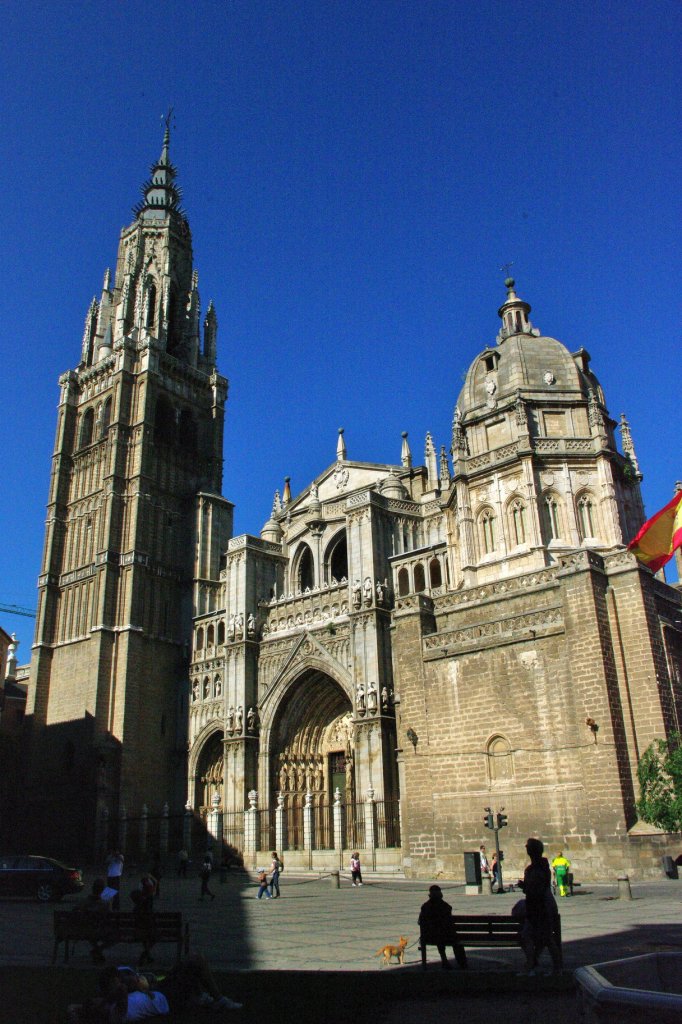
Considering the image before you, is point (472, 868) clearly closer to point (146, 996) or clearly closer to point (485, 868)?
point (485, 868)

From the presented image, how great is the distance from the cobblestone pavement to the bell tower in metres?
16.9

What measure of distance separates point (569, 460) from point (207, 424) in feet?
84.4

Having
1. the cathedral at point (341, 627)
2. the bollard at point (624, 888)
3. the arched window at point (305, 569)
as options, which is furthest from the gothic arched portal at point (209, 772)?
the bollard at point (624, 888)

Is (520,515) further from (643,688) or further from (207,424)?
(207,424)

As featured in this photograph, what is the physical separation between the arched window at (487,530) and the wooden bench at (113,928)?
22482 millimetres

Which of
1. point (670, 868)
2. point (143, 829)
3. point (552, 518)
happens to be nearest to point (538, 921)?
point (670, 868)

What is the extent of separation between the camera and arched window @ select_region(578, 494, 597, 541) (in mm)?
30500

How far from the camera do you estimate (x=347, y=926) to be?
13836 mm

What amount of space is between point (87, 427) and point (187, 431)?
584 cm

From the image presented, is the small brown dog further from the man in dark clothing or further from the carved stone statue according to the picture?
the carved stone statue

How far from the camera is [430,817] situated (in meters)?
24.3

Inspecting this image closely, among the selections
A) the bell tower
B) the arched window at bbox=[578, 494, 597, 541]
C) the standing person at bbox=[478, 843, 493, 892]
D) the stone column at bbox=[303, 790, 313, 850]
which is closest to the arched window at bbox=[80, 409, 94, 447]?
the bell tower

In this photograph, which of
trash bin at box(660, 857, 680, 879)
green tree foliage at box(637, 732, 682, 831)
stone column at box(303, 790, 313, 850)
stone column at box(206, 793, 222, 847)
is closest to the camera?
trash bin at box(660, 857, 680, 879)

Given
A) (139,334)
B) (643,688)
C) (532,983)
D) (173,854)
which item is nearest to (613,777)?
(643,688)
